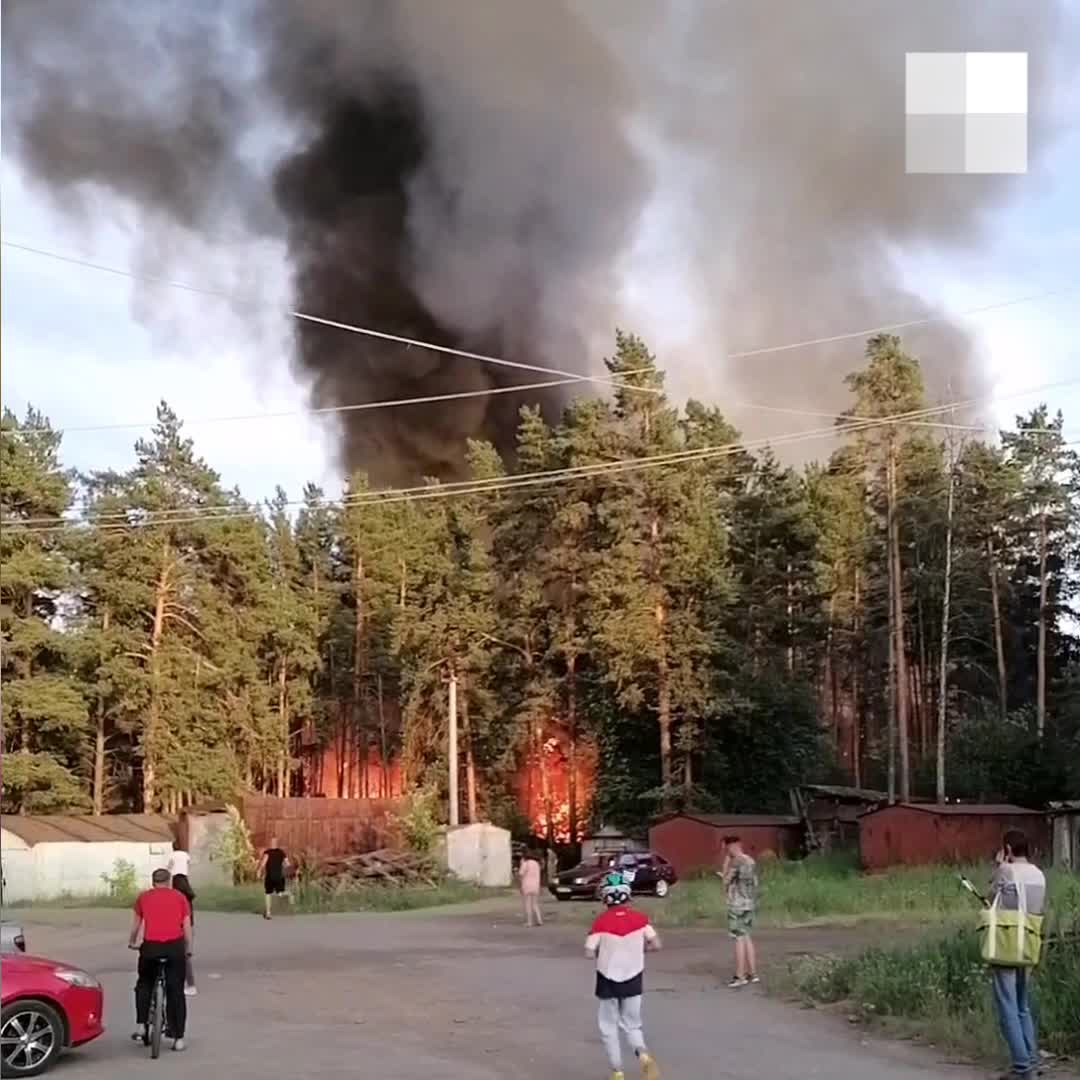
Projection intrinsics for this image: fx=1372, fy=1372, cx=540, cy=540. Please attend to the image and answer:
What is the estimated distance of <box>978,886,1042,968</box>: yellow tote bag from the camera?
9234mm

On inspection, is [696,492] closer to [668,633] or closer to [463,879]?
[668,633]

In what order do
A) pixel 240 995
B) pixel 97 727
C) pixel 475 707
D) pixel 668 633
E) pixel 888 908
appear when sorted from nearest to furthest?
pixel 240 995 < pixel 888 908 < pixel 668 633 < pixel 97 727 < pixel 475 707

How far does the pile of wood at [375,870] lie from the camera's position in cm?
3619

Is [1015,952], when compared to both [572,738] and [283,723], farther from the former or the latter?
[283,723]

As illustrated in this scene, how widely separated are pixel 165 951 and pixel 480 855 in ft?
107

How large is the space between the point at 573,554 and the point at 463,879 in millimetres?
19643

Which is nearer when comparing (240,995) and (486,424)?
(240,995)

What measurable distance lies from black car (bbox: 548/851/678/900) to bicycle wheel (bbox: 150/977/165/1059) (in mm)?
24300

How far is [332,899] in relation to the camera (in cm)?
3281

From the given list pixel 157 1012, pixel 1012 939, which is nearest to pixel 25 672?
pixel 157 1012

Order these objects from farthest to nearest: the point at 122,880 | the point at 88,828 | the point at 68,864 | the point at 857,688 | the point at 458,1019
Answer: the point at 857,688 < the point at 88,828 < the point at 68,864 < the point at 122,880 < the point at 458,1019

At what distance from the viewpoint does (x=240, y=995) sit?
15211 mm

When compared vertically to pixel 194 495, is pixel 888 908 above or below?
below

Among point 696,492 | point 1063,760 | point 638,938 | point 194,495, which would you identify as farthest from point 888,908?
point 194,495
